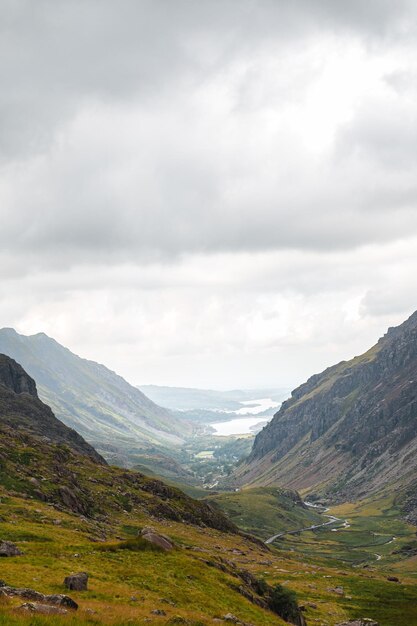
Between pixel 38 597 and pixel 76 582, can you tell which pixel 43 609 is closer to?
pixel 38 597

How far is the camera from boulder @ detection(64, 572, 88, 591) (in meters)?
40.3

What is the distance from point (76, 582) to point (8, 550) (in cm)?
1101

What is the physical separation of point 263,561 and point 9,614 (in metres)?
108

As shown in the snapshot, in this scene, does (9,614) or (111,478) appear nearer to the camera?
(9,614)

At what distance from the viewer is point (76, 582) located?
133 ft

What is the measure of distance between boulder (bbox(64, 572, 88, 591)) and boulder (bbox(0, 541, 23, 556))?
997cm

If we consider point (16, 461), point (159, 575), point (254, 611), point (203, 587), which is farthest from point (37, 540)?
point (16, 461)

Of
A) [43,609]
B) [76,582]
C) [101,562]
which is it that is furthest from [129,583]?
[43,609]

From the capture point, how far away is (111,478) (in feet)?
459

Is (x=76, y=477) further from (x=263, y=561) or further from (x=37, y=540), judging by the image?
(x=37, y=540)

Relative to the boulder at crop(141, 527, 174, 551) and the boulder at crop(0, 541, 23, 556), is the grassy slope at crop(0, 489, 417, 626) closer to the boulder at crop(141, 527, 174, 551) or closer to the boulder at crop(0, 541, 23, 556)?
the boulder at crop(0, 541, 23, 556)

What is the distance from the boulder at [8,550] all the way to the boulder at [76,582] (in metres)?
9.97

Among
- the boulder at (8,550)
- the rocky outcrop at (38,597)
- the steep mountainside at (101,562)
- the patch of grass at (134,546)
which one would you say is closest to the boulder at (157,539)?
the steep mountainside at (101,562)

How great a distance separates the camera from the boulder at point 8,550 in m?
47.4
